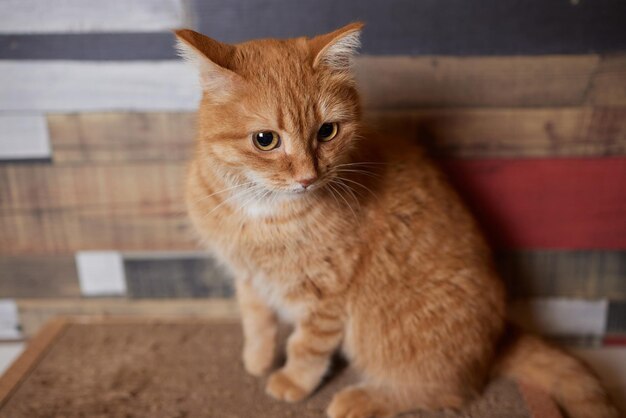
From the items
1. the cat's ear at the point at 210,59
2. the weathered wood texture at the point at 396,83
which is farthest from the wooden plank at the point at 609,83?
the cat's ear at the point at 210,59

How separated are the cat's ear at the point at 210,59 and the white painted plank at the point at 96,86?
17.2 inches

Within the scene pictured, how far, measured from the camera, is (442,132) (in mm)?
1639

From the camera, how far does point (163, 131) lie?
1667mm

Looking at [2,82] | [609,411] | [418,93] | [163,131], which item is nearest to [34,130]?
[2,82]

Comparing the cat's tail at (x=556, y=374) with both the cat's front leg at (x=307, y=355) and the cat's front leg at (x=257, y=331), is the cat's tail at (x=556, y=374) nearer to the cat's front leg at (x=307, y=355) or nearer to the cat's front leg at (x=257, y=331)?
the cat's front leg at (x=307, y=355)

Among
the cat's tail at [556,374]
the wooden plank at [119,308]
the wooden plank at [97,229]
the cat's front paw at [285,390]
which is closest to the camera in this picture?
the cat's tail at [556,374]

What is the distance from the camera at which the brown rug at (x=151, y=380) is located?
56.2 inches

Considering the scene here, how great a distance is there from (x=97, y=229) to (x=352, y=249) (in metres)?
0.93

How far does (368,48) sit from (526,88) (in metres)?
0.49

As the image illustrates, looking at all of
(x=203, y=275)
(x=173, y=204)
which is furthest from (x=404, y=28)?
(x=203, y=275)

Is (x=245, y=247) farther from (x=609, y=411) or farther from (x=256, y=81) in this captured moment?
(x=609, y=411)

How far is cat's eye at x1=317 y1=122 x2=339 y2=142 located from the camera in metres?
1.23

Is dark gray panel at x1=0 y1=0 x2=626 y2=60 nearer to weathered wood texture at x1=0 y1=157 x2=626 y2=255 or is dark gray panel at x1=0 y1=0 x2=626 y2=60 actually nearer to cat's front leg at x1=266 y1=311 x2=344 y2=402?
weathered wood texture at x1=0 y1=157 x2=626 y2=255

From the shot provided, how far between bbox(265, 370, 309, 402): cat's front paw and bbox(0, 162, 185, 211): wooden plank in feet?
2.20
